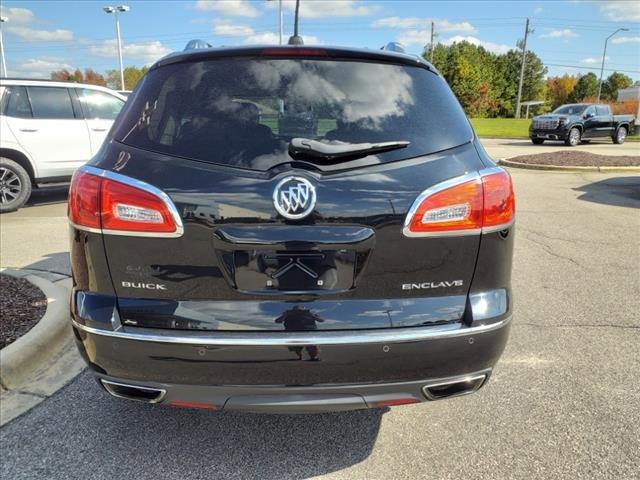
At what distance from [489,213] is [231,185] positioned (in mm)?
1056

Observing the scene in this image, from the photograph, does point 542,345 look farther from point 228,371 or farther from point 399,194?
point 228,371

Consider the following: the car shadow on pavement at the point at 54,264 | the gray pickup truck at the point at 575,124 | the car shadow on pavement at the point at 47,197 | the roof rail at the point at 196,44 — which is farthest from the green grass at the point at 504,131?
the roof rail at the point at 196,44

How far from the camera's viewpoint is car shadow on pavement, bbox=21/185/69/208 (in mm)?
9398

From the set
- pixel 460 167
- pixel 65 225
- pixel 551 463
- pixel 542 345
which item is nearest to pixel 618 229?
pixel 542 345

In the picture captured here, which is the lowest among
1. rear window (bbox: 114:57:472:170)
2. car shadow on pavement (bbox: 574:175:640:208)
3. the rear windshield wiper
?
car shadow on pavement (bbox: 574:175:640:208)

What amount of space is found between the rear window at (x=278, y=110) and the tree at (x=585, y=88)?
402ft

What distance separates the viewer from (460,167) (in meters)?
2.08

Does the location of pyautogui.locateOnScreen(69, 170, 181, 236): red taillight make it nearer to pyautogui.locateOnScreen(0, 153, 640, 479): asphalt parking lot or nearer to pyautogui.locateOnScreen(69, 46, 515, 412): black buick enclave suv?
pyautogui.locateOnScreen(69, 46, 515, 412): black buick enclave suv

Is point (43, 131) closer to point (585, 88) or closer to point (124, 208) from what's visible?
point (124, 208)

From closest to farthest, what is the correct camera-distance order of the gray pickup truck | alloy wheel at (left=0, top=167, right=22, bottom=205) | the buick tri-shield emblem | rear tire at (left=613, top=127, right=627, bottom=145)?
1. the buick tri-shield emblem
2. alloy wheel at (left=0, top=167, right=22, bottom=205)
3. the gray pickup truck
4. rear tire at (left=613, top=127, right=627, bottom=145)

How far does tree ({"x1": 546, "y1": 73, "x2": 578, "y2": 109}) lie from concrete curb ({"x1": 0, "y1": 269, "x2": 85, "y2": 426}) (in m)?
126

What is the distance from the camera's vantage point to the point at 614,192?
10398mm

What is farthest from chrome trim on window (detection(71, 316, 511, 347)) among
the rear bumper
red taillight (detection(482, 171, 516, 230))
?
red taillight (detection(482, 171, 516, 230))

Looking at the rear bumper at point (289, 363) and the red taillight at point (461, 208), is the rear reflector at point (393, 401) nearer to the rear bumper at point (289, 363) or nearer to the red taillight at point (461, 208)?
the rear bumper at point (289, 363)
